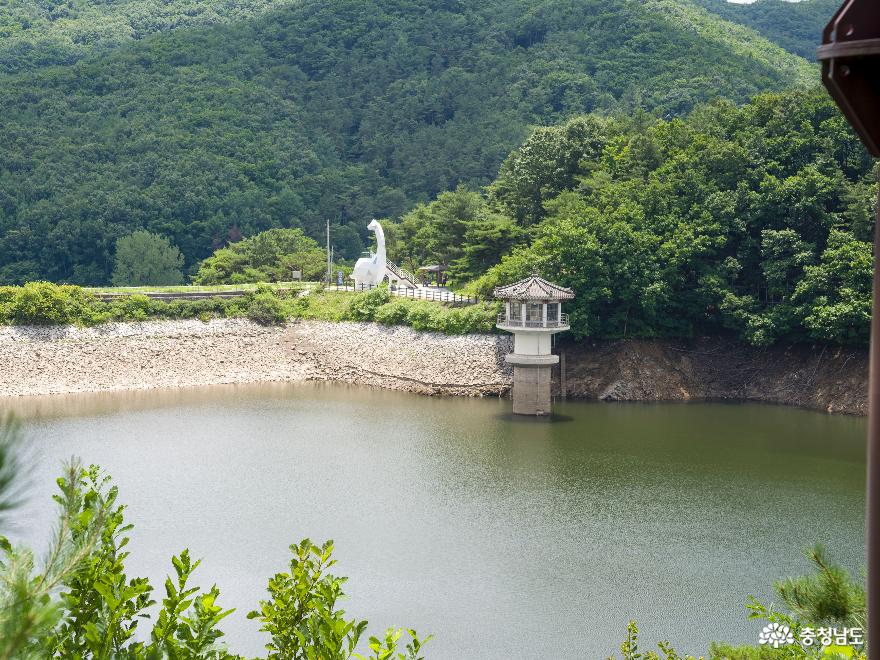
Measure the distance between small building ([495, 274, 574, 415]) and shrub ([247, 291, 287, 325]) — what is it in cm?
1138

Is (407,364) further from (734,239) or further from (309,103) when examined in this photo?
(309,103)

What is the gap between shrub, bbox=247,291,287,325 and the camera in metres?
40.9

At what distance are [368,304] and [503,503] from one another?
728 inches

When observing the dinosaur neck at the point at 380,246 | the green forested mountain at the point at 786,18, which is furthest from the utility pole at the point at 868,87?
the green forested mountain at the point at 786,18

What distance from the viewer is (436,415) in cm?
3173

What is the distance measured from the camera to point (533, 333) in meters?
32.3

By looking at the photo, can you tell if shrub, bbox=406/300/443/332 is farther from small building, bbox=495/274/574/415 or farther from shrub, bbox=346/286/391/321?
small building, bbox=495/274/574/415

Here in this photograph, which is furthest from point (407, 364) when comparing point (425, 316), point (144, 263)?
point (144, 263)

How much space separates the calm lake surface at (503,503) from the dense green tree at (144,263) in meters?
19.9

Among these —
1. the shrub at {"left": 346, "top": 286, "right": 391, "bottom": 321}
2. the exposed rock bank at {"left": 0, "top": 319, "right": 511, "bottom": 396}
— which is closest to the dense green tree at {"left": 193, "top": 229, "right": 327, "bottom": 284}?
the shrub at {"left": 346, "top": 286, "right": 391, "bottom": 321}

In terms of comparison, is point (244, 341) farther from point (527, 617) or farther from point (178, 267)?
point (527, 617)

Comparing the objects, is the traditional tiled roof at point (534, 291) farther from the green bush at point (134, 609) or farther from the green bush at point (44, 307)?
the green bush at point (134, 609)

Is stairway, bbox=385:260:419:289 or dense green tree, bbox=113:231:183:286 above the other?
dense green tree, bbox=113:231:183:286

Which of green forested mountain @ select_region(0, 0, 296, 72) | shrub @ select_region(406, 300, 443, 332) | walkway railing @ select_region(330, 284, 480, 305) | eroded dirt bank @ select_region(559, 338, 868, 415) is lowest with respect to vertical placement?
eroded dirt bank @ select_region(559, 338, 868, 415)
